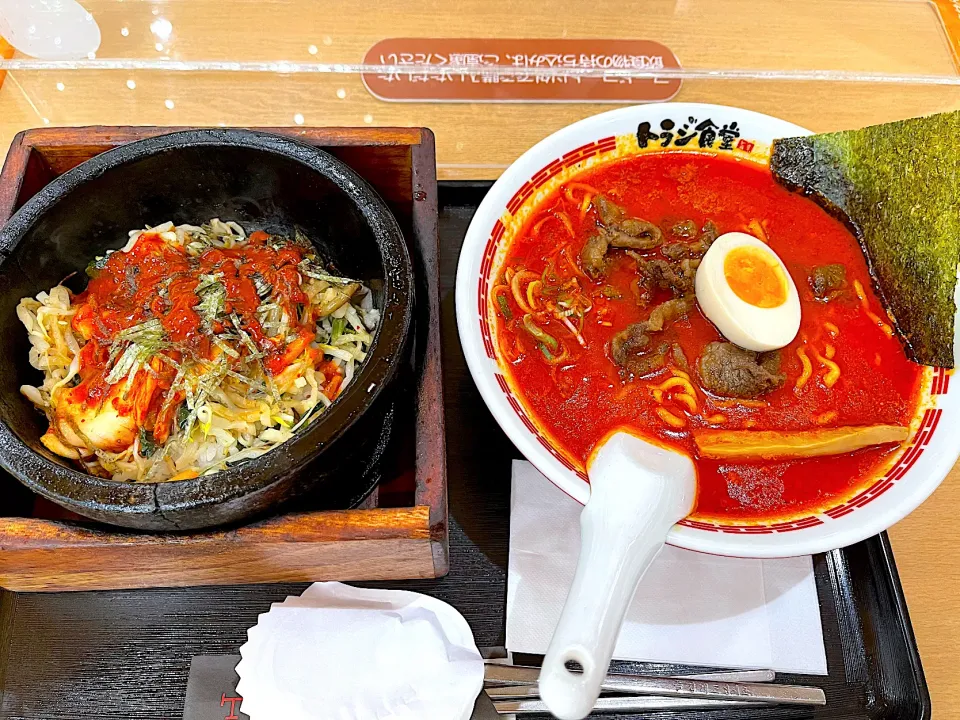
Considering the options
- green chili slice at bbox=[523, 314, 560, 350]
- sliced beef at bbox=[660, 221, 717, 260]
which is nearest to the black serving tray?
green chili slice at bbox=[523, 314, 560, 350]

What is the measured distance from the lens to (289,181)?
1.43 metres

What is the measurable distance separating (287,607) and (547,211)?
1.05 metres

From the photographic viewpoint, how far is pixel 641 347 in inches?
58.2

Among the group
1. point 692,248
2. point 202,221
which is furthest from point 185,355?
point 692,248

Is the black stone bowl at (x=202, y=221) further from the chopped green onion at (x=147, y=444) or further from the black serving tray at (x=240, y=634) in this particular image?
the black serving tray at (x=240, y=634)

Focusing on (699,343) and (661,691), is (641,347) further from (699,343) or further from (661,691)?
(661,691)

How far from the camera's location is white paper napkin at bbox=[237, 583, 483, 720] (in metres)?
1.18

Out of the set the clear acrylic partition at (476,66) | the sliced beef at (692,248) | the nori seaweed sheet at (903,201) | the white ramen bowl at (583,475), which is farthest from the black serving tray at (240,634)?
the clear acrylic partition at (476,66)

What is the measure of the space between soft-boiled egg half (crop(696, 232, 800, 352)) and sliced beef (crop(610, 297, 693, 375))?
0.12 metres

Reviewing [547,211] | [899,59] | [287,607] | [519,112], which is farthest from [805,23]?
[287,607]

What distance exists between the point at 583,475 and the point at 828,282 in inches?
30.8

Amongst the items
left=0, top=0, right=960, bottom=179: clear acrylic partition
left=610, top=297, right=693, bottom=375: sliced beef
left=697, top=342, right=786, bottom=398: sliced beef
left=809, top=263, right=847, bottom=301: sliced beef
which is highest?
left=0, top=0, right=960, bottom=179: clear acrylic partition

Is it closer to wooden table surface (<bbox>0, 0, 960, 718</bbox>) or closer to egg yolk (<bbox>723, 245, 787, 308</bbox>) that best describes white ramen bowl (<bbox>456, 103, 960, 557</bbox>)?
egg yolk (<bbox>723, 245, 787, 308</bbox>)

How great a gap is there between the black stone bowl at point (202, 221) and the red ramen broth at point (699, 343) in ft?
1.12
